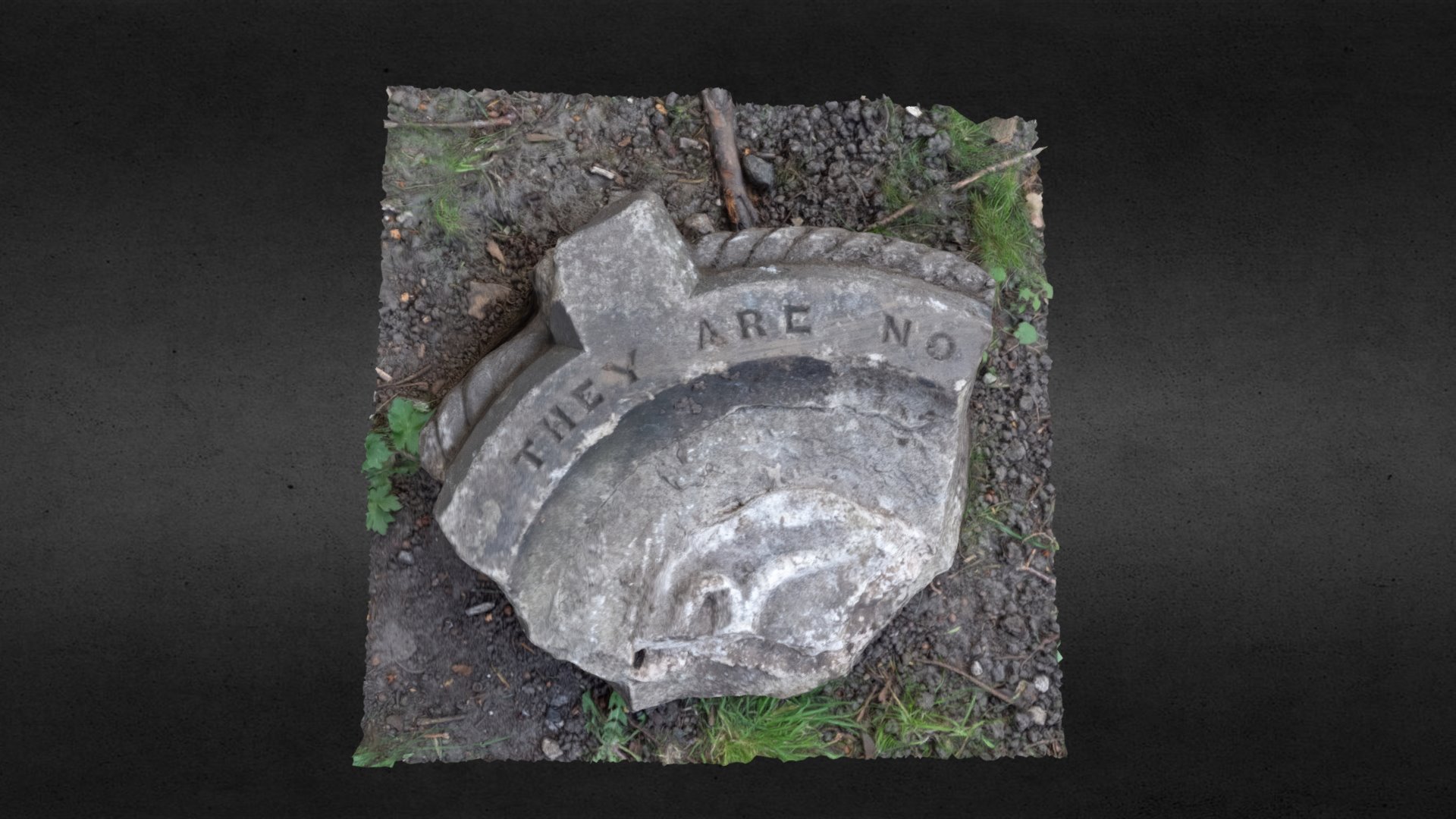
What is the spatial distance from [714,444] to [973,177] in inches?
50.4

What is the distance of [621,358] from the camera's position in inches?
104

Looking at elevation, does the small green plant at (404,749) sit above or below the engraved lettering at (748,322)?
below

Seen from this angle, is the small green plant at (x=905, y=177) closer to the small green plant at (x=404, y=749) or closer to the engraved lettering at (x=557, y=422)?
the engraved lettering at (x=557, y=422)

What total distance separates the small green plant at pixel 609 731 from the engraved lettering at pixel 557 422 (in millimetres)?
937

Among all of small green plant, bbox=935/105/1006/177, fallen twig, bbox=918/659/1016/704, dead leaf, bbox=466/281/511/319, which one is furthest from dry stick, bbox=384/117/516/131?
fallen twig, bbox=918/659/1016/704

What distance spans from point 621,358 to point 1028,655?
5.28ft

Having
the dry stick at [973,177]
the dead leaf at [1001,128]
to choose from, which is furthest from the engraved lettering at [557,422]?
the dead leaf at [1001,128]

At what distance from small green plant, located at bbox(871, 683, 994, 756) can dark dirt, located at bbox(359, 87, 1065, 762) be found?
0.05ft

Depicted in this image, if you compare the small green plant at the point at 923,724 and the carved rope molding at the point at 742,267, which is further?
the small green plant at the point at 923,724

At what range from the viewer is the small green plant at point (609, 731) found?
315 cm

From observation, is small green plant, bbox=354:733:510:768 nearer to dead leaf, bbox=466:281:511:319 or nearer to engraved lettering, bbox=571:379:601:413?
engraved lettering, bbox=571:379:601:413

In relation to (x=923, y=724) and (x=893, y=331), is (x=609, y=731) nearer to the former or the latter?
(x=923, y=724)

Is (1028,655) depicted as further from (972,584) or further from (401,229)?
(401,229)

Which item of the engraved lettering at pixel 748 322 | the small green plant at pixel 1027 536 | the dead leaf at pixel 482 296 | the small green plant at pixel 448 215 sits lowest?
the small green plant at pixel 1027 536
